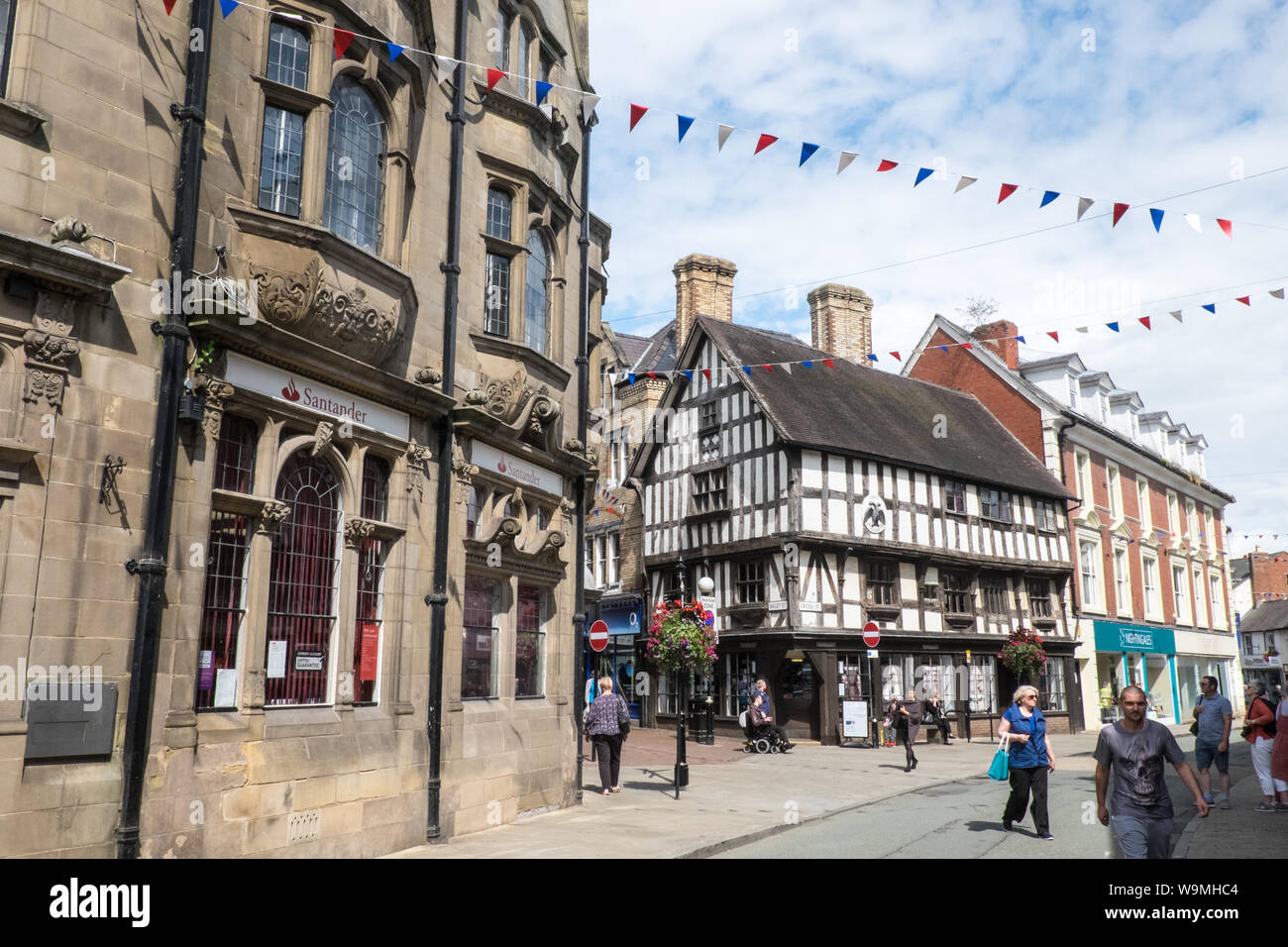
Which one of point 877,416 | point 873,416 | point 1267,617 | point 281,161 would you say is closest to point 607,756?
point 281,161

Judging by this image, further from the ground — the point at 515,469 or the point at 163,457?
the point at 515,469

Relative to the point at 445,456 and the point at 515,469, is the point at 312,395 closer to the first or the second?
the point at 445,456

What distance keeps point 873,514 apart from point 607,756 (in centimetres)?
1483

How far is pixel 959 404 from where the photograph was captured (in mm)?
36406

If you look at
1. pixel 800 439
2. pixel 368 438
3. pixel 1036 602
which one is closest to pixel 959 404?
pixel 1036 602

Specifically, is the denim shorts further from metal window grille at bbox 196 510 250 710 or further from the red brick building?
the red brick building

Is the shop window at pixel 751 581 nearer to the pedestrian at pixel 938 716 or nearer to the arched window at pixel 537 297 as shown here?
the pedestrian at pixel 938 716

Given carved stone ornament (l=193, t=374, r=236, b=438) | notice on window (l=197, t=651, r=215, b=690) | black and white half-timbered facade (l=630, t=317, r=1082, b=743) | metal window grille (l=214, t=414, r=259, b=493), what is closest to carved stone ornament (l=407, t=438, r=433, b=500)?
metal window grille (l=214, t=414, r=259, b=493)

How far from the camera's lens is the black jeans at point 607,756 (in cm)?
1534

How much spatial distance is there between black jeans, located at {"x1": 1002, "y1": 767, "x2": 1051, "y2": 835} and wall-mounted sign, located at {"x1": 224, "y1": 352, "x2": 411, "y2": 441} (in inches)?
312

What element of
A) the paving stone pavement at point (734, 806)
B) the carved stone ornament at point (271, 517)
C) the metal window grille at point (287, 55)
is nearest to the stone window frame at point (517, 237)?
the metal window grille at point (287, 55)

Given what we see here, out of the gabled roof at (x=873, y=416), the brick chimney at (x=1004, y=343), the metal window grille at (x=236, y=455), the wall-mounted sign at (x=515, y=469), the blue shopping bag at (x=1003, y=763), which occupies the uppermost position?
the brick chimney at (x=1004, y=343)

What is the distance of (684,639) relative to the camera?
18.9 meters

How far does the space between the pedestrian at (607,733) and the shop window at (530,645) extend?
1.93 meters
